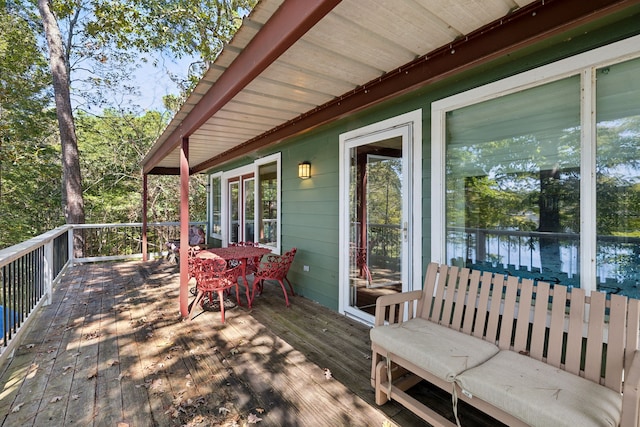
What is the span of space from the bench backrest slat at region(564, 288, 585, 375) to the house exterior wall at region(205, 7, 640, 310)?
47.0 inches

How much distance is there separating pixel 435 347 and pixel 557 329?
66cm

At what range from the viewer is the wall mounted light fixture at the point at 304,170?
4.34m

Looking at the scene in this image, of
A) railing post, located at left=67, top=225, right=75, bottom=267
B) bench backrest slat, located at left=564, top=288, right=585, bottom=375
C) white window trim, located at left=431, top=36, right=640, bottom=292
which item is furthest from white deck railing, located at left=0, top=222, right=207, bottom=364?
white window trim, located at left=431, top=36, right=640, bottom=292

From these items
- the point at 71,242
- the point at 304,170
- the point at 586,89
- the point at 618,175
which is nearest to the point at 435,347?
the point at 618,175

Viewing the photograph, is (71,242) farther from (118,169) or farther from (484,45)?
(484,45)

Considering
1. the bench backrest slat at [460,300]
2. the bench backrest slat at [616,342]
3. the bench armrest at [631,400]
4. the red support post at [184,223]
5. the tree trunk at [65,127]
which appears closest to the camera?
the bench armrest at [631,400]

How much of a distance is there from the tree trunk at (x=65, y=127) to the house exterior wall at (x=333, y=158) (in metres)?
4.65

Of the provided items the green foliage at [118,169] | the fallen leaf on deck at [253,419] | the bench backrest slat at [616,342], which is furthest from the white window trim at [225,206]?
the bench backrest slat at [616,342]

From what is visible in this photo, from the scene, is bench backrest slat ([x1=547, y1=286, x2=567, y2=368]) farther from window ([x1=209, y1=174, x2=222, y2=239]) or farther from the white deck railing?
window ([x1=209, y1=174, x2=222, y2=239])

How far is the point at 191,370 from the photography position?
243 cm

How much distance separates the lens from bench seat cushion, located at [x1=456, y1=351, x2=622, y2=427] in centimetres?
121

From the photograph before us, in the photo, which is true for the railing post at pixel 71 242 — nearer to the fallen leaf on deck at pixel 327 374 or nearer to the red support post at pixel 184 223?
the red support post at pixel 184 223

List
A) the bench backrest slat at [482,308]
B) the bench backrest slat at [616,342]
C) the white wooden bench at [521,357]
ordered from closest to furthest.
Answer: the white wooden bench at [521,357]
the bench backrest slat at [616,342]
the bench backrest slat at [482,308]

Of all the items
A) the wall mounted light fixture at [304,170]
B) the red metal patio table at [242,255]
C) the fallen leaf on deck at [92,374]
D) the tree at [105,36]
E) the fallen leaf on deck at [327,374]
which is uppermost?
the tree at [105,36]
